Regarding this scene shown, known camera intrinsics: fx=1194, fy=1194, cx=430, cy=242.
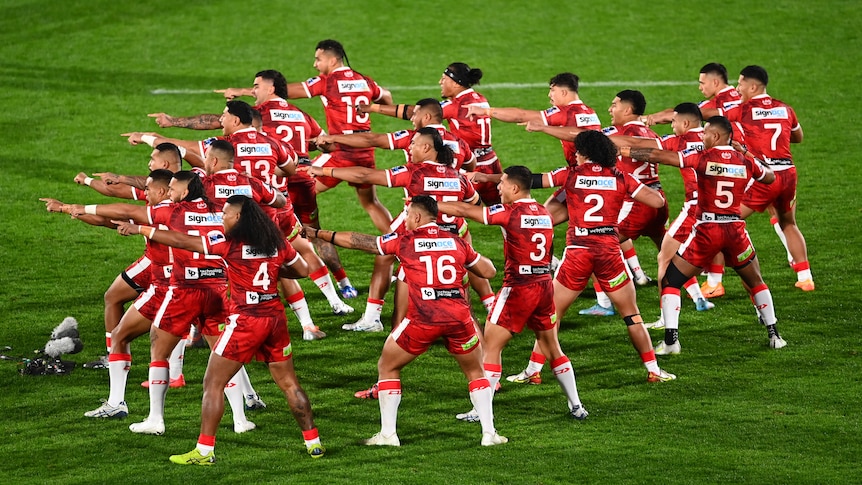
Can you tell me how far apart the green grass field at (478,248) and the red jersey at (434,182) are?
171 cm

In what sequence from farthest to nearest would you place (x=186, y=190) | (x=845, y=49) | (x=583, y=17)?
(x=583, y=17)
(x=845, y=49)
(x=186, y=190)

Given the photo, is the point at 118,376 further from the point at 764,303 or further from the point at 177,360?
the point at 764,303

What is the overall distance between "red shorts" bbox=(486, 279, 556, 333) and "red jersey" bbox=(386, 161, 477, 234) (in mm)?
1205

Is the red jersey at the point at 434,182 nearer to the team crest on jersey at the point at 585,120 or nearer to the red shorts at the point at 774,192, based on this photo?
the team crest on jersey at the point at 585,120

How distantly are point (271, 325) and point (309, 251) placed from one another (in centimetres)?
407

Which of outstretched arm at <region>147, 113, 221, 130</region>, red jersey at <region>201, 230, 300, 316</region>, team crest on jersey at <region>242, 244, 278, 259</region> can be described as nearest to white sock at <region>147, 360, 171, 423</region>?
red jersey at <region>201, 230, 300, 316</region>

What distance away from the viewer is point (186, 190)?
9562mm

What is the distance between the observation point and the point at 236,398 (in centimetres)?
958

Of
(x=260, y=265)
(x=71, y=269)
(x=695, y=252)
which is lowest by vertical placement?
(x=71, y=269)

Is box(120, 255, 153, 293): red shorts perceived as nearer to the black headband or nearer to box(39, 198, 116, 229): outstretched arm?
box(39, 198, 116, 229): outstretched arm

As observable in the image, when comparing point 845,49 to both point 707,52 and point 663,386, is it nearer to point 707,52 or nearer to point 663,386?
point 707,52

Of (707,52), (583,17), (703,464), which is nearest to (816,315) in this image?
(703,464)

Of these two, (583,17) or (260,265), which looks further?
(583,17)

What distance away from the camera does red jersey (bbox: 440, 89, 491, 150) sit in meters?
12.9
